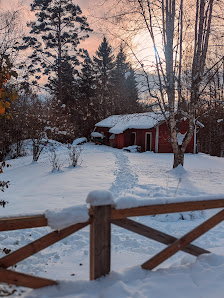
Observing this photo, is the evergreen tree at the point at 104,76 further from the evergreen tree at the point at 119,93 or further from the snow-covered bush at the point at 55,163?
the snow-covered bush at the point at 55,163

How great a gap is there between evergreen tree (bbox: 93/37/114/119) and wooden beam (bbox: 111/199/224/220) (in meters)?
35.3

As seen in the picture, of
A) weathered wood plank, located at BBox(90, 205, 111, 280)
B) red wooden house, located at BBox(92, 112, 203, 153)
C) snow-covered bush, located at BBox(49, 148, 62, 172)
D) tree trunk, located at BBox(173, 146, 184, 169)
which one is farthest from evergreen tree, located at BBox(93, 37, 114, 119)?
weathered wood plank, located at BBox(90, 205, 111, 280)

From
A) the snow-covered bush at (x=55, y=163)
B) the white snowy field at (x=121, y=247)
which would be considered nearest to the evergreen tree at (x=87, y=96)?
the snow-covered bush at (x=55, y=163)

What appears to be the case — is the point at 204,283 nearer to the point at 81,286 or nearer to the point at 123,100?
the point at 81,286

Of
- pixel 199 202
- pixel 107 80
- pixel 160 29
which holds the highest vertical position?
pixel 107 80

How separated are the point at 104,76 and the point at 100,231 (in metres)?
38.5

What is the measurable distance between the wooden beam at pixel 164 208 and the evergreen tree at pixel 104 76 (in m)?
35.3

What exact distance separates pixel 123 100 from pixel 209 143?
1542cm

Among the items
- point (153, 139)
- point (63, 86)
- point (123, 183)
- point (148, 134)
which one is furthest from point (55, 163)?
point (63, 86)

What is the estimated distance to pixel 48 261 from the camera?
12.7 ft

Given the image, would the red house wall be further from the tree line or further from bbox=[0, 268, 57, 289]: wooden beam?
Result: bbox=[0, 268, 57, 289]: wooden beam

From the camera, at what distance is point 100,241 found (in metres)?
2.37

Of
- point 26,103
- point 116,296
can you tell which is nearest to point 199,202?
point 116,296

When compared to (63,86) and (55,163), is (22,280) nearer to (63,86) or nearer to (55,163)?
(55,163)
